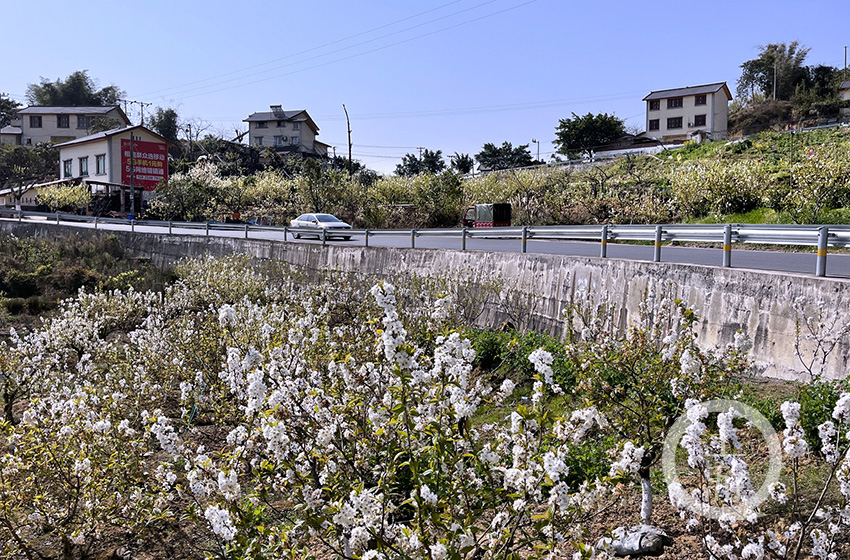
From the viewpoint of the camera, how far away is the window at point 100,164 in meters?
63.3

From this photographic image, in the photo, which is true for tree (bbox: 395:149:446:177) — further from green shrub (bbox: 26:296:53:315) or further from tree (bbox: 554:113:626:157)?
green shrub (bbox: 26:296:53:315)

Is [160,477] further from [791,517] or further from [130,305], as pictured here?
[130,305]

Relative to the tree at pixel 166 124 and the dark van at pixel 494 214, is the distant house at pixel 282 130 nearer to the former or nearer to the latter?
the tree at pixel 166 124

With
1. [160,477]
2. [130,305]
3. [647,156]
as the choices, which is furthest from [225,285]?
[647,156]

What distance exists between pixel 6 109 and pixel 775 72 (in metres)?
108

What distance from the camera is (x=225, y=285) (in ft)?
63.0

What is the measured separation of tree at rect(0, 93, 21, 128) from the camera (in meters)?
107

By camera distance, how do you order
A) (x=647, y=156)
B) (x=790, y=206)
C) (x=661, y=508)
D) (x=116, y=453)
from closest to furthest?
1. (x=661, y=508)
2. (x=116, y=453)
3. (x=790, y=206)
4. (x=647, y=156)

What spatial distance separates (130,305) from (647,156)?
48.5 m

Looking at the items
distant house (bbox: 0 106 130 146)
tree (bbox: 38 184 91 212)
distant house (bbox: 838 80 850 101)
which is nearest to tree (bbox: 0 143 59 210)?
distant house (bbox: 0 106 130 146)

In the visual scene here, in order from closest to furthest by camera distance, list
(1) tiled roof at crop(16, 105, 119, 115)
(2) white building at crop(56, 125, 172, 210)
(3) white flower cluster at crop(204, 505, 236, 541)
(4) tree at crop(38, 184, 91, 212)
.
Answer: (3) white flower cluster at crop(204, 505, 236, 541) < (4) tree at crop(38, 184, 91, 212) < (2) white building at crop(56, 125, 172, 210) < (1) tiled roof at crop(16, 105, 119, 115)

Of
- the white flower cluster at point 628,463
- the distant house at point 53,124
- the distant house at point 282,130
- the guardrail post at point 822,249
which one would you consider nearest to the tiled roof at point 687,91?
the distant house at point 282,130

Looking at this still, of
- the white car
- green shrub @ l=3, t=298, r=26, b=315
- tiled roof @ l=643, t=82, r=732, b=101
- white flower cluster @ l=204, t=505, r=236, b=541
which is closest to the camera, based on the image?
white flower cluster @ l=204, t=505, r=236, b=541

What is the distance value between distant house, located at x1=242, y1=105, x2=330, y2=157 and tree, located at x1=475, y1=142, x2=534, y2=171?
926 inches
